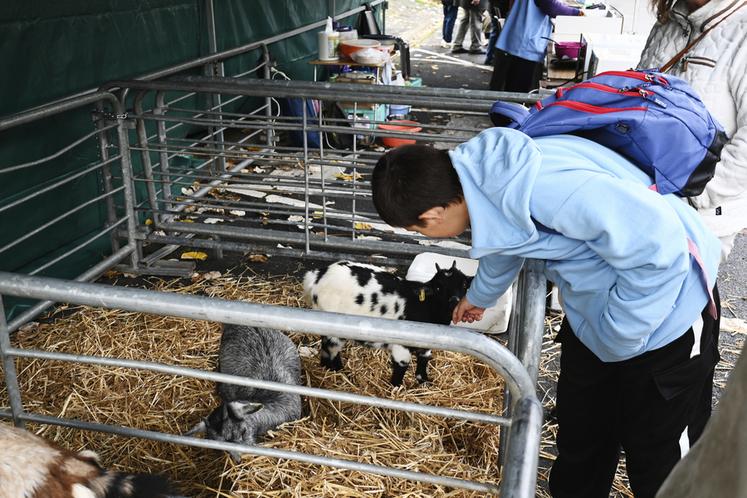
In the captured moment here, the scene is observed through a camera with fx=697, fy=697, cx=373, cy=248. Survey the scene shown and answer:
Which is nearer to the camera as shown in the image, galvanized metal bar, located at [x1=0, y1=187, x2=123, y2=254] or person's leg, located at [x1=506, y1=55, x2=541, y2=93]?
galvanized metal bar, located at [x1=0, y1=187, x2=123, y2=254]

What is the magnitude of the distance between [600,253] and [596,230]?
0.28 ft

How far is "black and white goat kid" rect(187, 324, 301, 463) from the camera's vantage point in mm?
3279

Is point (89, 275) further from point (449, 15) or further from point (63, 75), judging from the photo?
point (449, 15)

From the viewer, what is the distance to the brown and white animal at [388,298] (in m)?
4.24

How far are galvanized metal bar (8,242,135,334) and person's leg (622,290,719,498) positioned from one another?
11.6 ft

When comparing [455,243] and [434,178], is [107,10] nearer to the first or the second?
[455,243]

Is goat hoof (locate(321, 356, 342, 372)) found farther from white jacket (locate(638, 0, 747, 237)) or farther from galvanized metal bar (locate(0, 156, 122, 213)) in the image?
white jacket (locate(638, 0, 747, 237))

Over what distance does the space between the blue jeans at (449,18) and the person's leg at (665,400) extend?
17.0 meters

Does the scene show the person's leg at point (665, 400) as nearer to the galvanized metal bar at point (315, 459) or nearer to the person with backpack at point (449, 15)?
the galvanized metal bar at point (315, 459)

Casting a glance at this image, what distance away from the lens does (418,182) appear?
2.10 m

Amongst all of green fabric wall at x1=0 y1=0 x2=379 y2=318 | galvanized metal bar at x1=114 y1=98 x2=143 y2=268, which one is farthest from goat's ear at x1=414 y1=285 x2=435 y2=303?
green fabric wall at x1=0 y1=0 x2=379 y2=318

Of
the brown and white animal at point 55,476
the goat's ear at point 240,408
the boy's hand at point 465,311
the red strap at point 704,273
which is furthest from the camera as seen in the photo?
the goat's ear at point 240,408

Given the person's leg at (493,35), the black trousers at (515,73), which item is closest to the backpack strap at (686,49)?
the black trousers at (515,73)

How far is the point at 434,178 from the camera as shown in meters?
2.09
